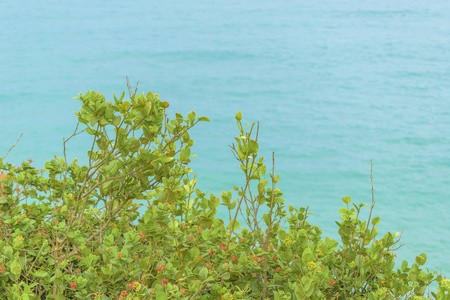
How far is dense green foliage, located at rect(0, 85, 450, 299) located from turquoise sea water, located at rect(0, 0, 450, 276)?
4076 mm

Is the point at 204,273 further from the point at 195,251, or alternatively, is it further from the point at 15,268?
the point at 15,268

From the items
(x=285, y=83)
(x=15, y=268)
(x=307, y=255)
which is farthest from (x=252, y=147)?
(x=285, y=83)

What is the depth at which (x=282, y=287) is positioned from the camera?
2.46 m

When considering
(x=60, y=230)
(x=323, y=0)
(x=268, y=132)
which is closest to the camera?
(x=60, y=230)

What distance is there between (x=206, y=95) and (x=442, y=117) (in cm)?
525

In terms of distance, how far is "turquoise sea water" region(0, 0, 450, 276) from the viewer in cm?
854

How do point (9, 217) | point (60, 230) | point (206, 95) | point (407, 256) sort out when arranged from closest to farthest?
1. point (60, 230)
2. point (9, 217)
3. point (407, 256)
4. point (206, 95)

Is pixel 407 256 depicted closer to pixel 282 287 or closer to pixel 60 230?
pixel 282 287

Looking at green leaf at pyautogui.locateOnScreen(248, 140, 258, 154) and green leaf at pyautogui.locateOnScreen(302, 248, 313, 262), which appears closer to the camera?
green leaf at pyautogui.locateOnScreen(302, 248, 313, 262)

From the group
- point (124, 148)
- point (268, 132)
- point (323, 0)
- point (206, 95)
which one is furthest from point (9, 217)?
point (323, 0)

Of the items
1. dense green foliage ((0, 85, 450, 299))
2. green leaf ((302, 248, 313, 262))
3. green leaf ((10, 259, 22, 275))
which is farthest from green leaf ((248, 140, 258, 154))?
green leaf ((10, 259, 22, 275))

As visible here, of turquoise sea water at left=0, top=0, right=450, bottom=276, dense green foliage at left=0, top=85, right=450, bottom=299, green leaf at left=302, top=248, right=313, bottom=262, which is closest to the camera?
green leaf at left=302, top=248, right=313, bottom=262

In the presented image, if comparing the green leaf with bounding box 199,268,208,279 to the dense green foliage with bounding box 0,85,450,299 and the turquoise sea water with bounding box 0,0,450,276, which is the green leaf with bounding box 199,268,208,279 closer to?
the dense green foliage with bounding box 0,85,450,299

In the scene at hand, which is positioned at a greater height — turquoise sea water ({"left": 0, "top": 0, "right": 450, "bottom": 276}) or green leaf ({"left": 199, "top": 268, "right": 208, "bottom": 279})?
turquoise sea water ({"left": 0, "top": 0, "right": 450, "bottom": 276})
